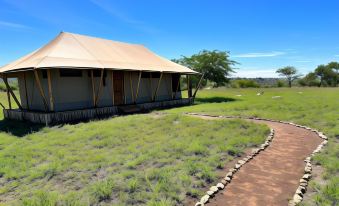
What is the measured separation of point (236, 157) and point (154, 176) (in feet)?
7.67

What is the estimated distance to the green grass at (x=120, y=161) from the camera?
190 inches

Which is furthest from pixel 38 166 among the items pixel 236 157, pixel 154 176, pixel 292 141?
pixel 292 141

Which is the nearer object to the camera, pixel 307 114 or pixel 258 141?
pixel 258 141

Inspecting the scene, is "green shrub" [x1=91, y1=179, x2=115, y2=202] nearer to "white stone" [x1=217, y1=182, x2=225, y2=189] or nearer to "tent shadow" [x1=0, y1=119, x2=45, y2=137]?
"white stone" [x1=217, y1=182, x2=225, y2=189]

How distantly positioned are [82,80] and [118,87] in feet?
8.28

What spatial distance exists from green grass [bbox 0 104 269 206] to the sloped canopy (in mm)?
3803

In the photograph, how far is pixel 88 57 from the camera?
14.6m

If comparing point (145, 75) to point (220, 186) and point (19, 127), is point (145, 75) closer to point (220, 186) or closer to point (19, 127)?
point (19, 127)

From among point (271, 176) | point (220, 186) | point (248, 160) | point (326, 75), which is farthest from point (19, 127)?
point (326, 75)

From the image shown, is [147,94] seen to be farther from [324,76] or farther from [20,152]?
[324,76]

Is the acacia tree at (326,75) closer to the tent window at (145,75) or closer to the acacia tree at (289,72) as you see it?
the acacia tree at (289,72)

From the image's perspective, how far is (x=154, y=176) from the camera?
5.44 m

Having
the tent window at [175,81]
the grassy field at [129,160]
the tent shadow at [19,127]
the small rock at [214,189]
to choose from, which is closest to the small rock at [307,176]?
the grassy field at [129,160]

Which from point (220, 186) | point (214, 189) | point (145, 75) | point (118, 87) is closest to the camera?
point (214, 189)
